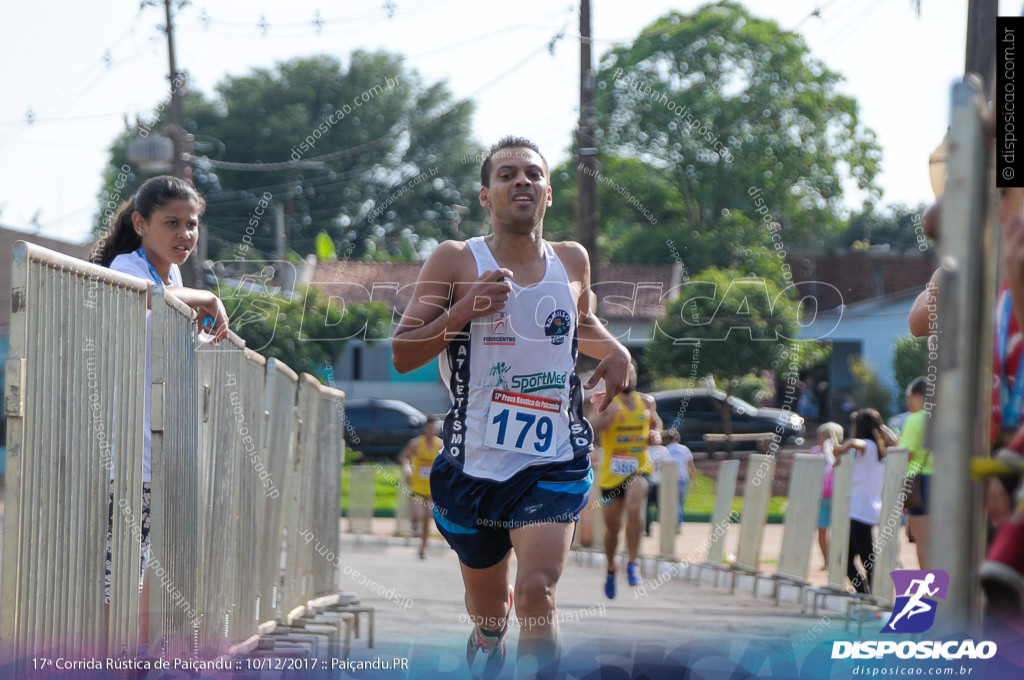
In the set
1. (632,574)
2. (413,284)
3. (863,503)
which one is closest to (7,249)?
(413,284)

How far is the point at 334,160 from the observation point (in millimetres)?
46906

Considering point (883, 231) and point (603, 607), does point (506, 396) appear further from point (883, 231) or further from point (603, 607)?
point (883, 231)

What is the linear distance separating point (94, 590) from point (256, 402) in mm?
2331

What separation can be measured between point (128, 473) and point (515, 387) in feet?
4.34

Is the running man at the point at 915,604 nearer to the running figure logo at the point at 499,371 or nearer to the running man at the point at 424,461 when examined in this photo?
the running figure logo at the point at 499,371

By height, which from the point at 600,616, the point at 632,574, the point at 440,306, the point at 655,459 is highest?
the point at 440,306

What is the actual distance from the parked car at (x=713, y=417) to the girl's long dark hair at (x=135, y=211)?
21184mm

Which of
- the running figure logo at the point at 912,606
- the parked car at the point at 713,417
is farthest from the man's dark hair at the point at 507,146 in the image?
the parked car at the point at 713,417

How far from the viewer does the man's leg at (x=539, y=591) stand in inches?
157

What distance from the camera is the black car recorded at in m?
28.0

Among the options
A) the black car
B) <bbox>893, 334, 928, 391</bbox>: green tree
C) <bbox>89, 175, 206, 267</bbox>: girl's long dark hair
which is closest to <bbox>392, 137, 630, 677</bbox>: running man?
<bbox>89, 175, 206, 267</bbox>: girl's long dark hair

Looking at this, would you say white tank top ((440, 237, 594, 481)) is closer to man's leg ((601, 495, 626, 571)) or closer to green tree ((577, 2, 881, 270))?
man's leg ((601, 495, 626, 571))

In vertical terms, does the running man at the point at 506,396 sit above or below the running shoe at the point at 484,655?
above

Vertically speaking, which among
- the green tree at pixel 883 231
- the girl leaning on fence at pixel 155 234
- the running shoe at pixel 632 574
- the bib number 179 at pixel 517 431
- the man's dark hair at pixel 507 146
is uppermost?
the green tree at pixel 883 231
